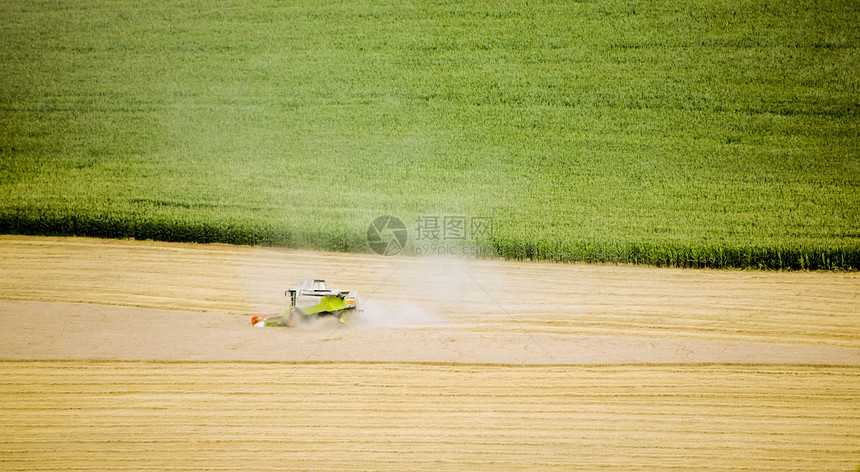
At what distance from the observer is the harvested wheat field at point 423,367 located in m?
14.6

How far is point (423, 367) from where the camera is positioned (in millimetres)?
17578

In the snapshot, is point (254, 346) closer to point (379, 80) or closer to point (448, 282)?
point (448, 282)

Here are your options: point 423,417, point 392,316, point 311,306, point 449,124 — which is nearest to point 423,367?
point 423,417

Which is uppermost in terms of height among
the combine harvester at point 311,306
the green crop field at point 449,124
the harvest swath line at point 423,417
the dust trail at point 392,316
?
the green crop field at point 449,124

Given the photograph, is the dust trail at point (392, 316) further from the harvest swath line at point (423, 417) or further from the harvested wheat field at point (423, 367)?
the harvest swath line at point (423, 417)

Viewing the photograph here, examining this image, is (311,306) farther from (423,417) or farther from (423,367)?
(423,417)

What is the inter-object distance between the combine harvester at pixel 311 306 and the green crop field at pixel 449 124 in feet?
19.2

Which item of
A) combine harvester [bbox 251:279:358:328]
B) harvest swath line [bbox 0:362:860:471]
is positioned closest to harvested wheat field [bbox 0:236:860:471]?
harvest swath line [bbox 0:362:860:471]

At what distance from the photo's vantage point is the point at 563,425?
1538 centimetres

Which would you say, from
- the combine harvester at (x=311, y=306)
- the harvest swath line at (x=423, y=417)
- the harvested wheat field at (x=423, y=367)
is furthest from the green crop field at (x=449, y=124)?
the harvest swath line at (x=423, y=417)

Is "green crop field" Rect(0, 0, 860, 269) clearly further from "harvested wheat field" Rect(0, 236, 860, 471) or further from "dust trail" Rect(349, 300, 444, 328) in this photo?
"dust trail" Rect(349, 300, 444, 328)

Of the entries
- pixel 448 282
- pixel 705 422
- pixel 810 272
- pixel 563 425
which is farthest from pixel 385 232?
pixel 810 272

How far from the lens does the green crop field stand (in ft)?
83.6

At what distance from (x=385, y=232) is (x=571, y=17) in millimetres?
21080
